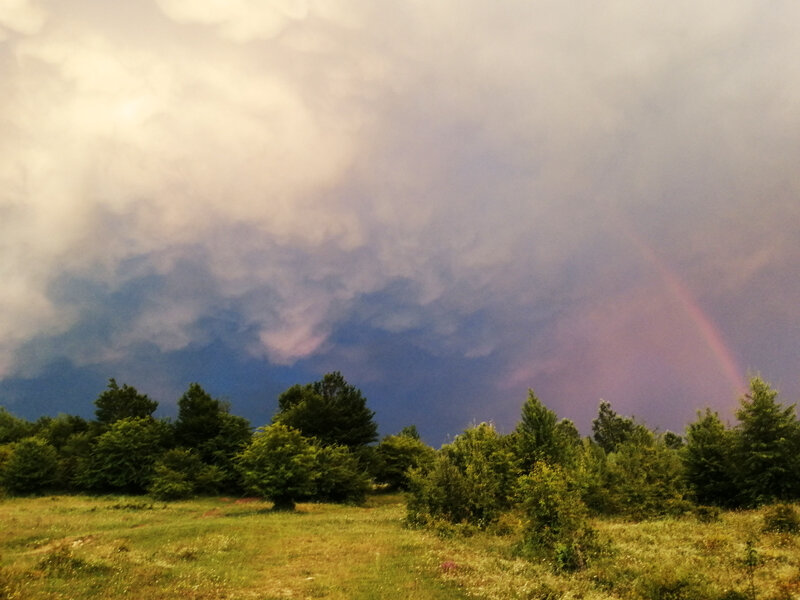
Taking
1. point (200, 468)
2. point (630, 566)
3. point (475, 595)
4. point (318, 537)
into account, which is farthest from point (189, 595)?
point (200, 468)

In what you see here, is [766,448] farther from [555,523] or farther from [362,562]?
[362,562]

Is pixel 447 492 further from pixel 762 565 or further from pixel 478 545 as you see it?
pixel 762 565

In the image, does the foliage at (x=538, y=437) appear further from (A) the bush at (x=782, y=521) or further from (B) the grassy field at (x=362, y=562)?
(A) the bush at (x=782, y=521)

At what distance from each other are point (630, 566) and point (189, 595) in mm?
17011

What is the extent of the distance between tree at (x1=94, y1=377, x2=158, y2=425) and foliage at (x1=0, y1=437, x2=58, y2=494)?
12.3 m

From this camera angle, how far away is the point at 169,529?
29281 millimetres

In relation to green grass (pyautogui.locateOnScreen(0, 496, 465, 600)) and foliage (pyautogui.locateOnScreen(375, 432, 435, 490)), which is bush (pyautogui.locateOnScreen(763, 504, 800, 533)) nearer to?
green grass (pyautogui.locateOnScreen(0, 496, 465, 600))

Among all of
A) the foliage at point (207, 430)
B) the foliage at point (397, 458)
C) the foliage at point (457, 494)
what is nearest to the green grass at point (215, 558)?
the foliage at point (457, 494)

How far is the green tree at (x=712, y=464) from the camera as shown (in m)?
40.5

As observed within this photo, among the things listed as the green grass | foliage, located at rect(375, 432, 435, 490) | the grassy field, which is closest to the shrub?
the grassy field

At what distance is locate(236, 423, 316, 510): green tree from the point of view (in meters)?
42.0

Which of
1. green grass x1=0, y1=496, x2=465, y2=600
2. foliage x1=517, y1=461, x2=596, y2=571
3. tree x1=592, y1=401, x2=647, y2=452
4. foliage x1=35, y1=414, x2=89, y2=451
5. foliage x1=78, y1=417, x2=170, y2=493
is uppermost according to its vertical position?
tree x1=592, y1=401, x2=647, y2=452

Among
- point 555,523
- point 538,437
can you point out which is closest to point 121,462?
point 538,437

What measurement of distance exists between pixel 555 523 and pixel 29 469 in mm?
59443
